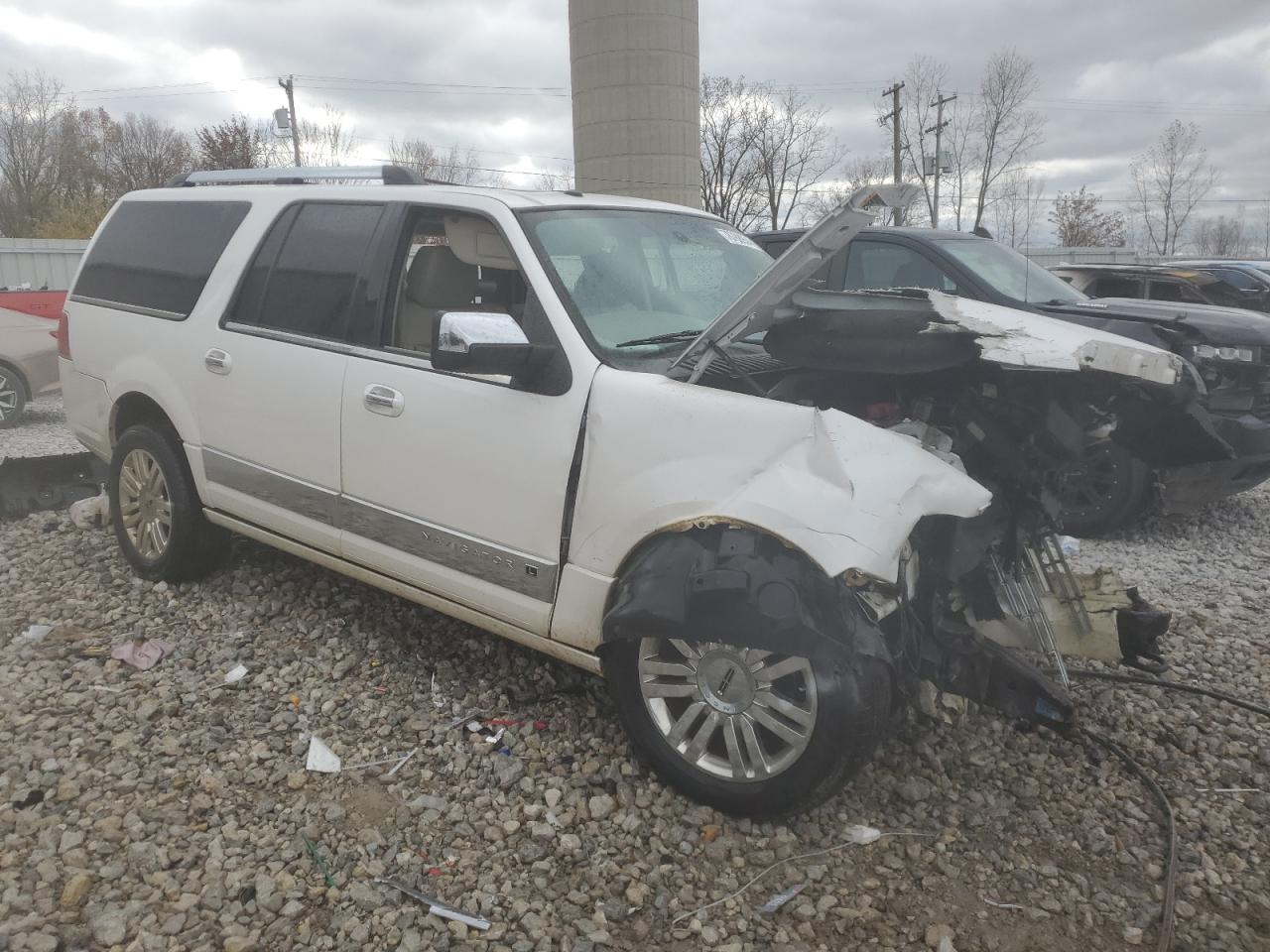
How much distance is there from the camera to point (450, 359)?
117 inches

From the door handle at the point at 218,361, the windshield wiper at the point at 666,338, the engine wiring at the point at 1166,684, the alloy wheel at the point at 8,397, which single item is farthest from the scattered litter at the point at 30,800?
the alloy wheel at the point at 8,397

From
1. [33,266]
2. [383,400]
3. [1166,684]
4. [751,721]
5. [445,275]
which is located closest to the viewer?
[751,721]

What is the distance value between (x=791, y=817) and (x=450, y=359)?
5.84ft

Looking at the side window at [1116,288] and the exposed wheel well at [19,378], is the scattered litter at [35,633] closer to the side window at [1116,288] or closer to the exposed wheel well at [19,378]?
the exposed wheel well at [19,378]

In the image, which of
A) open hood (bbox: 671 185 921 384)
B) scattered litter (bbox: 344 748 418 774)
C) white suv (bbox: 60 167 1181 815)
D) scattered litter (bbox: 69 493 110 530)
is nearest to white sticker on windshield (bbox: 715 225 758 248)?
white suv (bbox: 60 167 1181 815)

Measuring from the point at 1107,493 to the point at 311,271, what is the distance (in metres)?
4.85

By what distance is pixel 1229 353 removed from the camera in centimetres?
592

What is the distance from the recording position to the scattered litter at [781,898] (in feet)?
8.63

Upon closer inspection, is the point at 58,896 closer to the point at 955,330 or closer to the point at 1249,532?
the point at 955,330

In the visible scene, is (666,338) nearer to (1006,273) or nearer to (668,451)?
(668,451)

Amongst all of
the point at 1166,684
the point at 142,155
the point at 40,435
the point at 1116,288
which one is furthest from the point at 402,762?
the point at 142,155

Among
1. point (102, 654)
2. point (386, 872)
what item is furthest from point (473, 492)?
point (102, 654)

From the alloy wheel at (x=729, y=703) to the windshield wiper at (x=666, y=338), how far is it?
1024 mm

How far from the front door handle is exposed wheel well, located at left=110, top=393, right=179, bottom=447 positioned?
1.47 meters
